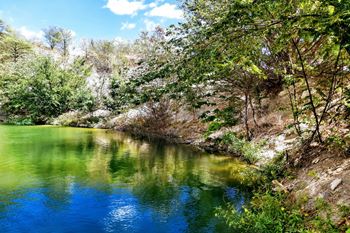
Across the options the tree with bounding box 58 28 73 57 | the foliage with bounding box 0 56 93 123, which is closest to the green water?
the foliage with bounding box 0 56 93 123

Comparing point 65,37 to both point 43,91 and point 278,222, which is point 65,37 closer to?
point 43,91

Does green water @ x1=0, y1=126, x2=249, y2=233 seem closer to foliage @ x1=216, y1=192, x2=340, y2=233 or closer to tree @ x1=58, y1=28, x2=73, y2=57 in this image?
foliage @ x1=216, y1=192, x2=340, y2=233

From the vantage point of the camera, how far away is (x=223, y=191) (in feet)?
44.9

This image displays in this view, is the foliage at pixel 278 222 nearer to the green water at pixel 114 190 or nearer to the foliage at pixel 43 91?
the green water at pixel 114 190

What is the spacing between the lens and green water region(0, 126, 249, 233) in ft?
34.6

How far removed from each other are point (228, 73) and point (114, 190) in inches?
373

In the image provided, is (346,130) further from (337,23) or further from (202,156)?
(202,156)

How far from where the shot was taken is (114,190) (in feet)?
46.1

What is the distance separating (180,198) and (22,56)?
60.2 m

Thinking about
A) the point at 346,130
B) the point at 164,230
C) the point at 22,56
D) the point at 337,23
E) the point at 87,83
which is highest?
the point at 22,56

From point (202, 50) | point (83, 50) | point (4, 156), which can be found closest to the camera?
point (202, 50)

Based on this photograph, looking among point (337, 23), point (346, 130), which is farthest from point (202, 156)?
Answer: point (337, 23)

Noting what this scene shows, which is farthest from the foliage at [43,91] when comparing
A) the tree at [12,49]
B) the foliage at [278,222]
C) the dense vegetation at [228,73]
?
the foliage at [278,222]

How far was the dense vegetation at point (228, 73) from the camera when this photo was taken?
723cm
